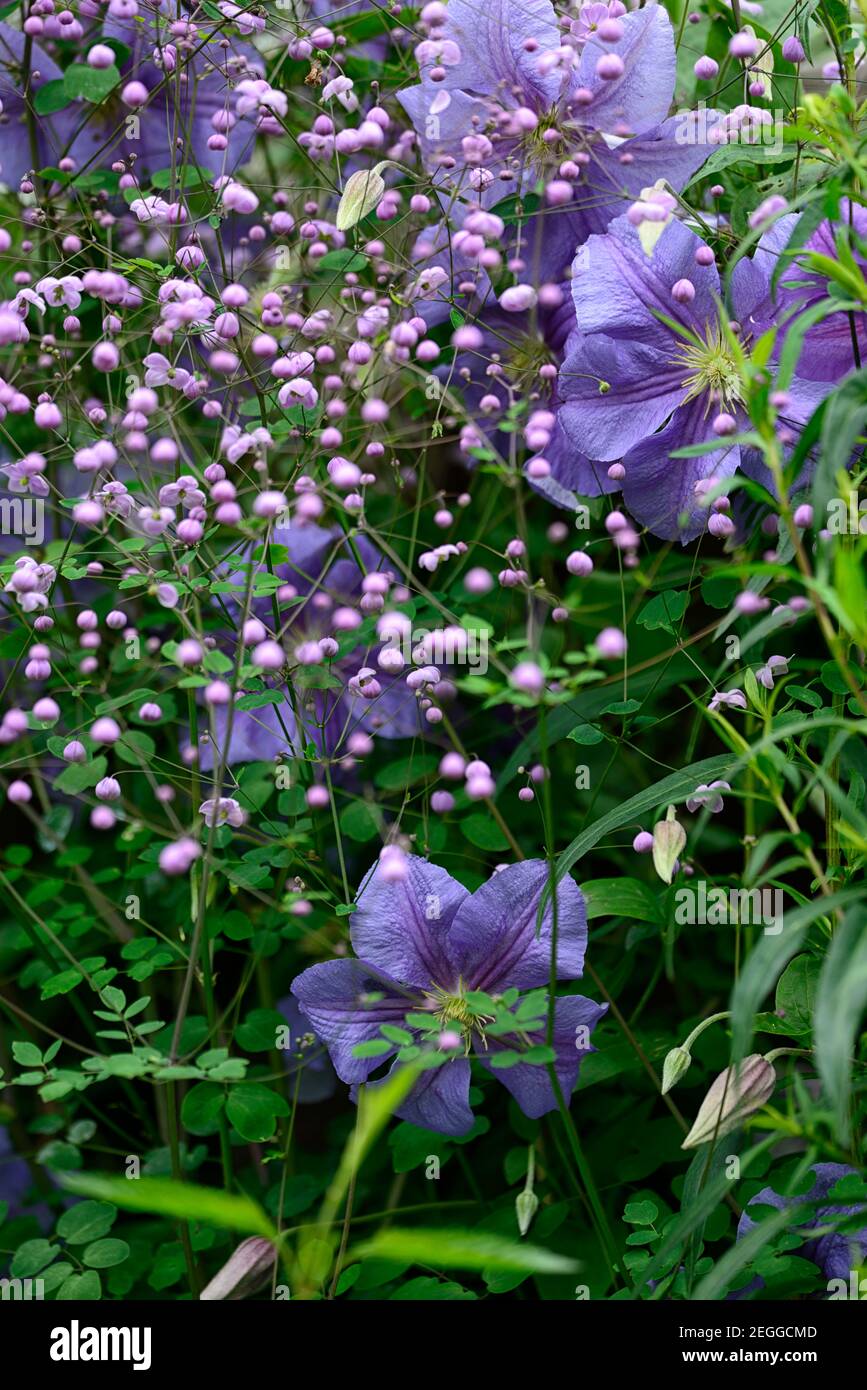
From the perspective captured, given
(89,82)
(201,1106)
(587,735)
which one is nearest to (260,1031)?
(201,1106)

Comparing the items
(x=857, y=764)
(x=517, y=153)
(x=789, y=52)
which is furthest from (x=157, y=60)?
(x=857, y=764)

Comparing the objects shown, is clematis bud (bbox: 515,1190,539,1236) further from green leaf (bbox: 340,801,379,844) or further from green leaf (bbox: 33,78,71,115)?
green leaf (bbox: 33,78,71,115)

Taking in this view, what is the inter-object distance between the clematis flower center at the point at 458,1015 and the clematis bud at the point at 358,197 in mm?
454

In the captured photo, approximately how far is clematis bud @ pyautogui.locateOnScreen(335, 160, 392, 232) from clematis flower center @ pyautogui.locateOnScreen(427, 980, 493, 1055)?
45 centimetres

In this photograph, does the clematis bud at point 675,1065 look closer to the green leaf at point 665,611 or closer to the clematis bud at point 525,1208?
the clematis bud at point 525,1208

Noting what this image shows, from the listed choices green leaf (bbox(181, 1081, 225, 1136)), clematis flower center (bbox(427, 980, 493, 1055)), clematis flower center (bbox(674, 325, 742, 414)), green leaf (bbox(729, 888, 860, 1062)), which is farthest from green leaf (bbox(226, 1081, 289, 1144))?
clematis flower center (bbox(674, 325, 742, 414))

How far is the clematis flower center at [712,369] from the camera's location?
80 cm

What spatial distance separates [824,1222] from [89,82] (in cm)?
87

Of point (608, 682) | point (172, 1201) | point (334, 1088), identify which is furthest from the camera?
point (334, 1088)

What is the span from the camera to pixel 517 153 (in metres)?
0.84

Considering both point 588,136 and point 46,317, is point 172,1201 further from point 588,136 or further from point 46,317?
point 46,317
